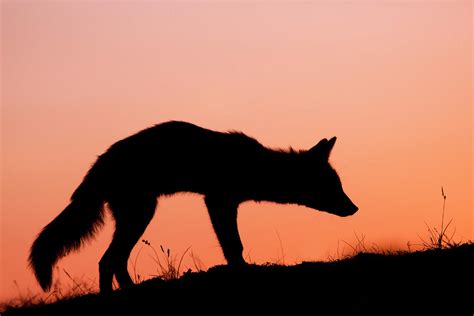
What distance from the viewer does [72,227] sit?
29.0 ft

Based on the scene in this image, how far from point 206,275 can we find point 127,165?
2565 mm

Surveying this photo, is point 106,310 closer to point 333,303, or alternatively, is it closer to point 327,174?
point 333,303

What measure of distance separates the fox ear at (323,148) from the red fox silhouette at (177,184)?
0.01 meters

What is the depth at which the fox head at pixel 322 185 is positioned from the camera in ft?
33.4

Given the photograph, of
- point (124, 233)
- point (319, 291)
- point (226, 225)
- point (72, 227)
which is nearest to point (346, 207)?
point (226, 225)

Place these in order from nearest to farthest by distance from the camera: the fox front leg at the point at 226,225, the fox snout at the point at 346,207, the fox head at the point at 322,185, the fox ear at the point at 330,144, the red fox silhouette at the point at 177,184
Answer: the red fox silhouette at the point at 177,184 → the fox front leg at the point at 226,225 → the fox ear at the point at 330,144 → the fox head at the point at 322,185 → the fox snout at the point at 346,207

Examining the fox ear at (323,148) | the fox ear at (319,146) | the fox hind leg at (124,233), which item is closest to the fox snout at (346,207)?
the fox ear at (323,148)

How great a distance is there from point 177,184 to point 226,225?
2.84 feet

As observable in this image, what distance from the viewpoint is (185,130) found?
376 inches

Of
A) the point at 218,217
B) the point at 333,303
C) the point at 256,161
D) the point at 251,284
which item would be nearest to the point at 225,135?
the point at 256,161

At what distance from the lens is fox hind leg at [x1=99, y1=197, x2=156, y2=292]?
27.6ft

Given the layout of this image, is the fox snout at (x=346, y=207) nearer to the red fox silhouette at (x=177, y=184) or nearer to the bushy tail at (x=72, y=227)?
the red fox silhouette at (x=177, y=184)

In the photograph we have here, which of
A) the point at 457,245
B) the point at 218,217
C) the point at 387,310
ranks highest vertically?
the point at 218,217

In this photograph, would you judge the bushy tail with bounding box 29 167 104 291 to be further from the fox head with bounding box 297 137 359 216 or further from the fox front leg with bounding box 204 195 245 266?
the fox head with bounding box 297 137 359 216
